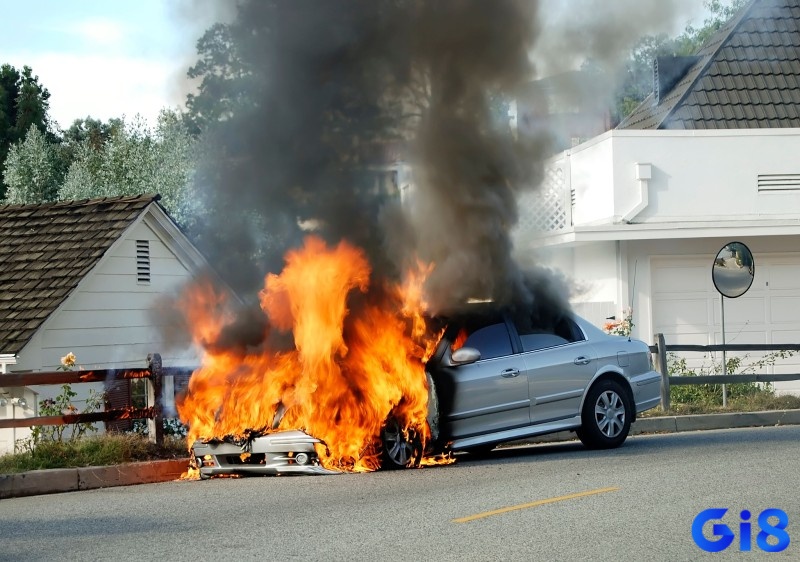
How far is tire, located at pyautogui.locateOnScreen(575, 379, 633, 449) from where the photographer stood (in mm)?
11930

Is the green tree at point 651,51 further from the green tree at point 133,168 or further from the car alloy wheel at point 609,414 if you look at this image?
the green tree at point 133,168

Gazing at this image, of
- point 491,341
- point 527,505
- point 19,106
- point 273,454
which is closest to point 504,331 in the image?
point 491,341

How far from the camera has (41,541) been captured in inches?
305

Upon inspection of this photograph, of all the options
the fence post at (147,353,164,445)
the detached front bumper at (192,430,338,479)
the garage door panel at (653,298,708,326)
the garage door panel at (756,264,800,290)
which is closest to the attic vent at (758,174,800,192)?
the garage door panel at (756,264,800,290)

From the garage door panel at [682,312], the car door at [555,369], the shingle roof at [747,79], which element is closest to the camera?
the car door at [555,369]

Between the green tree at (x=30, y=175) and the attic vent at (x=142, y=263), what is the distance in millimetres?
19346

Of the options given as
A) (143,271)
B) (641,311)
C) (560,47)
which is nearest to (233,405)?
(560,47)

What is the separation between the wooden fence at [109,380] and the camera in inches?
453

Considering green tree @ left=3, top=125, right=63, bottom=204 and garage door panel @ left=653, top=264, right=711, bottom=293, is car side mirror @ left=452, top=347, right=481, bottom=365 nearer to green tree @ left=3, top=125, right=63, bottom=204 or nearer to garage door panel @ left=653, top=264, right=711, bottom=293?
garage door panel @ left=653, top=264, right=711, bottom=293

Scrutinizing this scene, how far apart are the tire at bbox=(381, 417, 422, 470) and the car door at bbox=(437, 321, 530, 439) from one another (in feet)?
1.32

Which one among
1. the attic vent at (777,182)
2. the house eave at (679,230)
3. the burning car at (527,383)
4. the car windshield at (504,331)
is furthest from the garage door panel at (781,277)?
the car windshield at (504,331)

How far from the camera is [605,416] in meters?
12.1

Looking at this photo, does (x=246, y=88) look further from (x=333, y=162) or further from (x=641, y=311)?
(x=641, y=311)

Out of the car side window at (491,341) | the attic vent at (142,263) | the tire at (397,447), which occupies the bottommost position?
the tire at (397,447)
